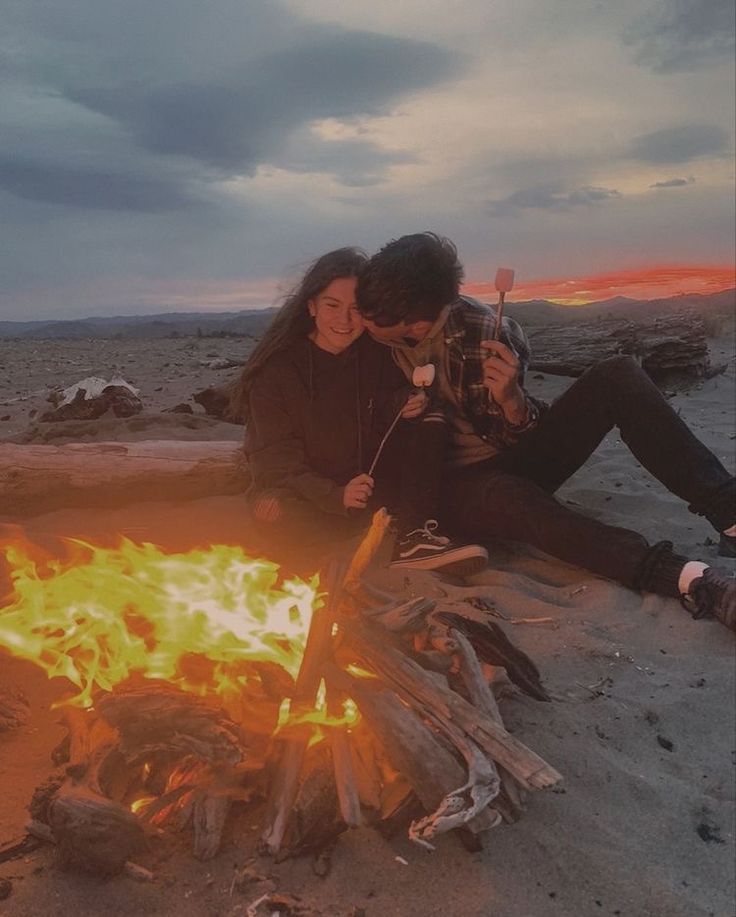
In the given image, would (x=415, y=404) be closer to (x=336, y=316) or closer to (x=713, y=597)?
(x=336, y=316)

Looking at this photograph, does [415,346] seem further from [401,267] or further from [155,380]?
[155,380]

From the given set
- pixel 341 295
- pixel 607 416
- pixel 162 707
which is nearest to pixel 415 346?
pixel 341 295

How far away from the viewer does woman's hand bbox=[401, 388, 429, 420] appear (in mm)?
4309

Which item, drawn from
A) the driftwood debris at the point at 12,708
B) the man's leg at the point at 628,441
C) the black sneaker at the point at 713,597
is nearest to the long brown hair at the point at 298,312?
the man's leg at the point at 628,441

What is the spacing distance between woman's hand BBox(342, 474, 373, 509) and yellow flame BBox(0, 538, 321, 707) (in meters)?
0.80

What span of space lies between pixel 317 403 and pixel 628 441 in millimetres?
1728

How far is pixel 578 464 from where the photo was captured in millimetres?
4754

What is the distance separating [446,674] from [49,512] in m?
3.47

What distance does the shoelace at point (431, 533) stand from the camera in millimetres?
4426

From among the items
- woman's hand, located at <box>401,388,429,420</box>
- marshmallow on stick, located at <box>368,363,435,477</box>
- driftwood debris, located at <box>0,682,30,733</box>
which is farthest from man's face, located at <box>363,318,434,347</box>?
driftwood debris, located at <box>0,682,30,733</box>

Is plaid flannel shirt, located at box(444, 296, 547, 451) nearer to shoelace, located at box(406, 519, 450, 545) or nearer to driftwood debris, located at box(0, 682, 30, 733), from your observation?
shoelace, located at box(406, 519, 450, 545)

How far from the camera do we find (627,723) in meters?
3.05

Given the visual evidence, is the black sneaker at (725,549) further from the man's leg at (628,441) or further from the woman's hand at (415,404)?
the woman's hand at (415,404)

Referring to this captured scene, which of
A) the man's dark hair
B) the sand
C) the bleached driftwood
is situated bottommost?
the sand
